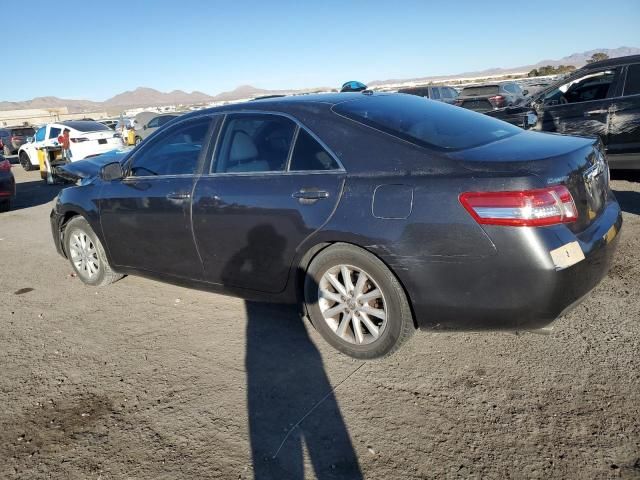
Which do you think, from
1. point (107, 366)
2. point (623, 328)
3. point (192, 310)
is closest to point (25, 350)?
point (107, 366)

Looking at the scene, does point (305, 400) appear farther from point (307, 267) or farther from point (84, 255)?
point (84, 255)

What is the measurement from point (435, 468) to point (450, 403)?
512 millimetres

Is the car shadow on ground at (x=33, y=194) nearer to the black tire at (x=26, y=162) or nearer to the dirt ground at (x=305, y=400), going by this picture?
the black tire at (x=26, y=162)

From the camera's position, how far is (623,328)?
326cm

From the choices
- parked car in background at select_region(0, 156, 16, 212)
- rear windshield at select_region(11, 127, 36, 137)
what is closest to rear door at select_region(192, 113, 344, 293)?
parked car in background at select_region(0, 156, 16, 212)

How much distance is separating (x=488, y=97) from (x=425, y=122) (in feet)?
45.3

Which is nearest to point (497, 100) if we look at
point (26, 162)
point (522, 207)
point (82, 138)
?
point (82, 138)

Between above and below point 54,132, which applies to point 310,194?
below

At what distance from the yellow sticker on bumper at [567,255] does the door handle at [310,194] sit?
134 centimetres

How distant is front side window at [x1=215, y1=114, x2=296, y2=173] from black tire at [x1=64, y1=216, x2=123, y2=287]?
6.22 feet

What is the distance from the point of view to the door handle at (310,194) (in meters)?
3.07

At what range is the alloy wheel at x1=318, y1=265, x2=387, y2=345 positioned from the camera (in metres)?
3.04

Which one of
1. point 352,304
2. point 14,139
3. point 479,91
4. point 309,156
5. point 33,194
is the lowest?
point 352,304

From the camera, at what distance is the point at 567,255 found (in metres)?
2.52
